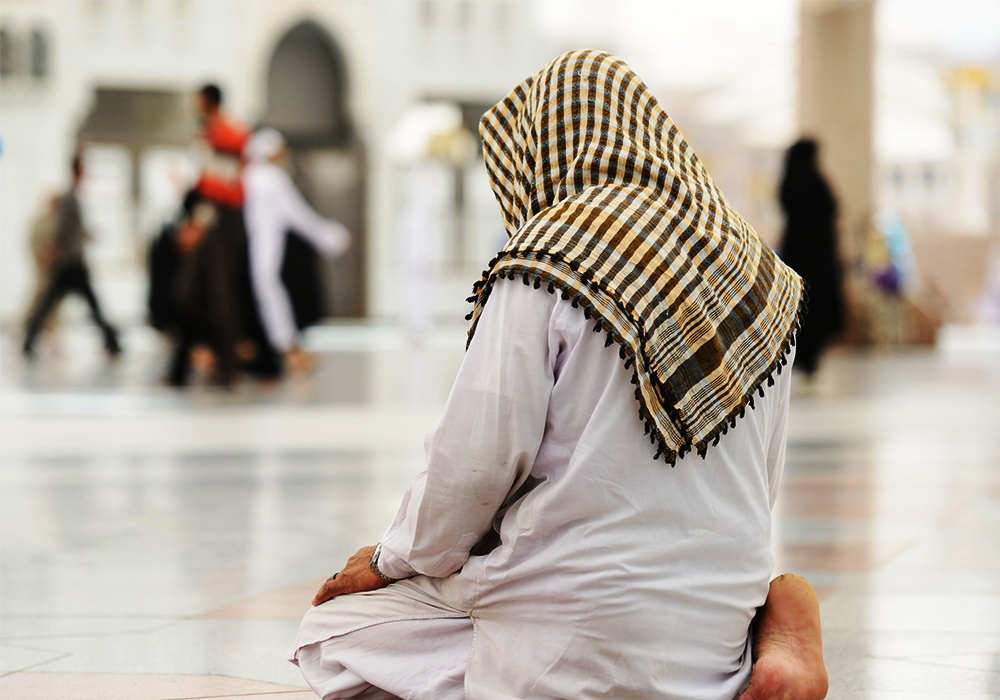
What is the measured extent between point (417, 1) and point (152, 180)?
574 centimetres

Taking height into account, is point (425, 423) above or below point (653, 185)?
below

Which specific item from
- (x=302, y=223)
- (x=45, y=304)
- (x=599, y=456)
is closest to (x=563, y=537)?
(x=599, y=456)

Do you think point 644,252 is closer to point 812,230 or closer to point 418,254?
point 812,230

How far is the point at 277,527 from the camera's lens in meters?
4.36

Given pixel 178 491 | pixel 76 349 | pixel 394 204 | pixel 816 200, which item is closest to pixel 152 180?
pixel 394 204

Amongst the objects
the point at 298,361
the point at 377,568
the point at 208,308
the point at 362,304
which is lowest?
the point at 362,304

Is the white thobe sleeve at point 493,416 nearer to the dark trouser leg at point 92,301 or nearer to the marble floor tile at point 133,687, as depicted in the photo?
the marble floor tile at point 133,687

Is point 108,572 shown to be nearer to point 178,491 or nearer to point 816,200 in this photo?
point 178,491

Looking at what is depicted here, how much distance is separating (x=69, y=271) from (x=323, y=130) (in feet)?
42.2

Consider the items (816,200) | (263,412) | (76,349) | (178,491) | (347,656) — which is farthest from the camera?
(76,349)

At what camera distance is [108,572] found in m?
3.62

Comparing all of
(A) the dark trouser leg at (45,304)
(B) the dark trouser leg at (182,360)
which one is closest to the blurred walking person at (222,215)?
(B) the dark trouser leg at (182,360)

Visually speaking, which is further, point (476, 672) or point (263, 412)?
point (263, 412)

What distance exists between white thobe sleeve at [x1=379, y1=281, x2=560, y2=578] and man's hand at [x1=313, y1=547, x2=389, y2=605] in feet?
0.72
